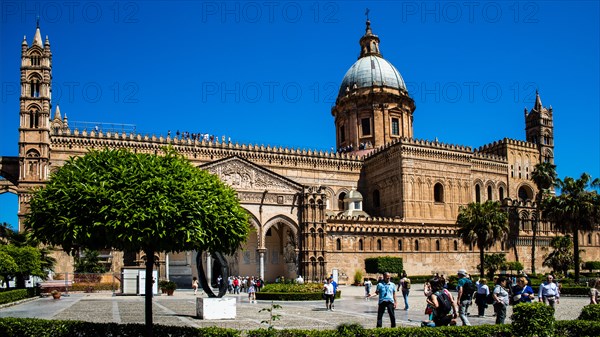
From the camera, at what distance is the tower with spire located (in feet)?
229

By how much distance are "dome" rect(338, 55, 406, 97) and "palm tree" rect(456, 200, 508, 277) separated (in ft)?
79.2

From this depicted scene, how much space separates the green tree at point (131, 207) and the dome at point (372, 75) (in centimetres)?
5496

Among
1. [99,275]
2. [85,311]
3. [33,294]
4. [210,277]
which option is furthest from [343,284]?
[85,311]

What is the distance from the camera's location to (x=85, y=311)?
77.6ft

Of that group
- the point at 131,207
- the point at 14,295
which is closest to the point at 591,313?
the point at 131,207

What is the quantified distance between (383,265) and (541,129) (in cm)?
3151

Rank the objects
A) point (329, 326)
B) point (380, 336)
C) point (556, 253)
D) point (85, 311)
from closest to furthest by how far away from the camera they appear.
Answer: point (380, 336)
point (329, 326)
point (85, 311)
point (556, 253)

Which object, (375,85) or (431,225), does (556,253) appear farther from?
(375,85)

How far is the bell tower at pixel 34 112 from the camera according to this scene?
4628cm

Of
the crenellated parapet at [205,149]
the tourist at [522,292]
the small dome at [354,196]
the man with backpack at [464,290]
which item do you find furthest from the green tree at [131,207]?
the small dome at [354,196]

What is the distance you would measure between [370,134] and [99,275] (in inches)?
1415

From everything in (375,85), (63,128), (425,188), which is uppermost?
(375,85)

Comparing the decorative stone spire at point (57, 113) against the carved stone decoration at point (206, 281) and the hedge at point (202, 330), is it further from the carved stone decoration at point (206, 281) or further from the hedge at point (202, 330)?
the hedge at point (202, 330)

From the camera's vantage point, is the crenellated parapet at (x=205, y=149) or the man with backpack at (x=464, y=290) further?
the crenellated parapet at (x=205, y=149)
